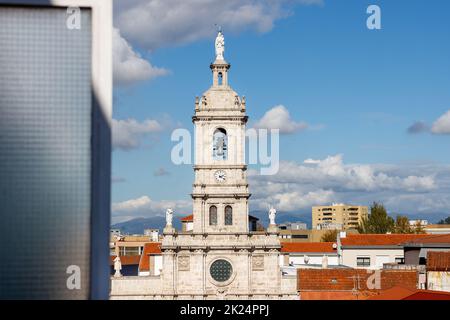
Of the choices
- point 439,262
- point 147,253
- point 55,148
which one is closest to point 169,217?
point 147,253

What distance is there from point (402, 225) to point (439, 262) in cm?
4343

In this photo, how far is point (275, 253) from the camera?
55.3m

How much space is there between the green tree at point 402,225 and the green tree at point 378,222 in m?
0.68

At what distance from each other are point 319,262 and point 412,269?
24.4 meters

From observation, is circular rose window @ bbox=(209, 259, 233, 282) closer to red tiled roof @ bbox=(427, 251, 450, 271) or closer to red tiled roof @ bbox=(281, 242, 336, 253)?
red tiled roof @ bbox=(427, 251, 450, 271)

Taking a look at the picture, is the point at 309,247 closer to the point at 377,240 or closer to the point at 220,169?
the point at 377,240

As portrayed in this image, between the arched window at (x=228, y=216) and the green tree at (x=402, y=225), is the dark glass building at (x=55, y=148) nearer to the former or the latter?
the arched window at (x=228, y=216)

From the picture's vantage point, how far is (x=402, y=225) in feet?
300

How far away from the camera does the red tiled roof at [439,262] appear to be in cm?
4756

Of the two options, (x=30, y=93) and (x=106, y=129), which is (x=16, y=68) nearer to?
(x=30, y=93)

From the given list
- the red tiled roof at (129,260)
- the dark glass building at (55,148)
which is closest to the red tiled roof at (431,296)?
the dark glass building at (55,148)

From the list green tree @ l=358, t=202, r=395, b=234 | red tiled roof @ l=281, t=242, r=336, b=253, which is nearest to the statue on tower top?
red tiled roof @ l=281, t=242, r=336, b=253

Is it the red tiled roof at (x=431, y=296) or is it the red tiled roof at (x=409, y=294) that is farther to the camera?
the red tiled roof at (x=409, y=294)

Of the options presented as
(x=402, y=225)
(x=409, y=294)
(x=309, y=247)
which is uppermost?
(x=402, y=225)
